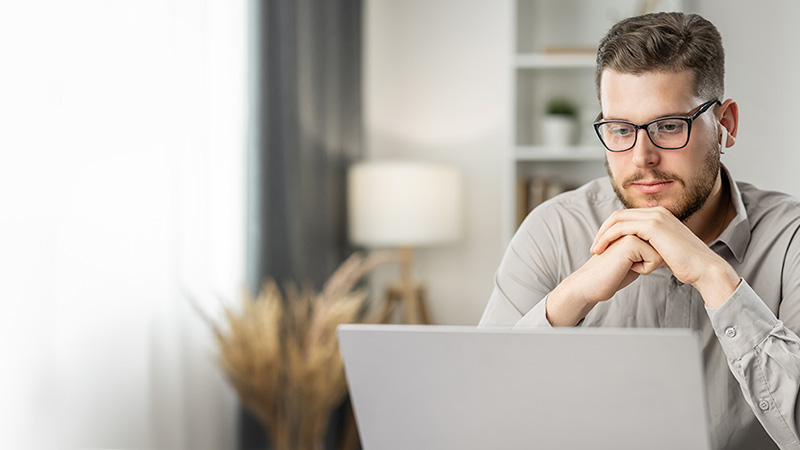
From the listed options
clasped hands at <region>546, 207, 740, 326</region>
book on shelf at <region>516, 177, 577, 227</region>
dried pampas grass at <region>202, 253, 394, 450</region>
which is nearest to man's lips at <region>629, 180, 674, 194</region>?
clasped hands at <region>546, 207, 740, 326</region>

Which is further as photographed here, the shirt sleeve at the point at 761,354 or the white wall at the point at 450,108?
the white wall at the point at 450,108

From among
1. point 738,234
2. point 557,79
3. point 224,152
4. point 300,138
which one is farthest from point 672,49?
point 557,79

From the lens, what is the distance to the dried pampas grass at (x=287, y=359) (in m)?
2.37

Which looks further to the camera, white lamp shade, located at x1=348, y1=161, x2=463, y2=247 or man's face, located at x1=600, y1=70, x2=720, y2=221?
white lamp shade, located at x1=348, y1=161, x2=463, y2=247

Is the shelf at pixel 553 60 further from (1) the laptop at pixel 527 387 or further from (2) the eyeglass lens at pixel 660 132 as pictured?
(1) the laptop at pixel 527 387

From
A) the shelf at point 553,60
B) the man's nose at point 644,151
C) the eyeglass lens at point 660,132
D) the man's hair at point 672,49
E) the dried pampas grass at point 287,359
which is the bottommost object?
the dried pampas grass at point 287,359

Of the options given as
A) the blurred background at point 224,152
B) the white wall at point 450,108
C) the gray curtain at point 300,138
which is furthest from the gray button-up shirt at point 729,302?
the white wall at point 450,108

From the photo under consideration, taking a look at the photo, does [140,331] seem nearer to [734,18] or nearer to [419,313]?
[419,313]

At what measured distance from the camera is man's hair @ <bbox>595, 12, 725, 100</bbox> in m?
1.14

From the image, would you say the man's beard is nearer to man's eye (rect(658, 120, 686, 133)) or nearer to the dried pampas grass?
man's eye (rect(658, 120, 686, 133))

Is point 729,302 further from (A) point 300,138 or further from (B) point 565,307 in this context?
(A) point 300,138

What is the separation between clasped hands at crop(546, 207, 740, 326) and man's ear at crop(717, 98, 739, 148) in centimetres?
23

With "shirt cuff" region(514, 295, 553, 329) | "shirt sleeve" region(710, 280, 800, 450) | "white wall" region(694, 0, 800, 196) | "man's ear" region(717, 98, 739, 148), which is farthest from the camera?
"white wall" region(694, 0, 800, 196)

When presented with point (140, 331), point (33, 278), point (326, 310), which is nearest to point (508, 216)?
point (326, 310)
